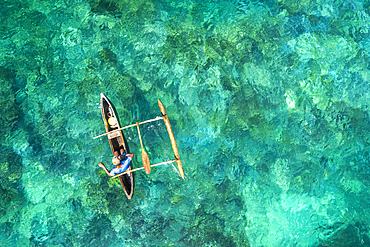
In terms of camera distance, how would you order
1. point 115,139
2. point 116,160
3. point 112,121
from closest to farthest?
1. point 116,160
2. point 112,121
3. point 115,139

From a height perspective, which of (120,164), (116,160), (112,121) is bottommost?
(120,164)

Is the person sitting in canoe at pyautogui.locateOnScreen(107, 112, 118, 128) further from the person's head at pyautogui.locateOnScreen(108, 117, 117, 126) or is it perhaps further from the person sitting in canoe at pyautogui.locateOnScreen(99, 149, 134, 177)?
the person sitting in canoe at pyautogui.locateOnScreen(99, 149, 134, 177)

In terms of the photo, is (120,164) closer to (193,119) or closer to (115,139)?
(115,139)

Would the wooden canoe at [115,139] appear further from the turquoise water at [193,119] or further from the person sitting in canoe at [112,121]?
the turquoise water at [193,119]

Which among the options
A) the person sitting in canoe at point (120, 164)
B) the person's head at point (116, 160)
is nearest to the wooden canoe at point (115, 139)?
the person sitting in canoe at point (120, 164)

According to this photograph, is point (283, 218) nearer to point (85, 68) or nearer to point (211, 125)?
point (211, 125)

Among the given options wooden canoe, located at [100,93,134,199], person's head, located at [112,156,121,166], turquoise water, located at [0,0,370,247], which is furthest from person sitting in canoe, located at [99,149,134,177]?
turquoise water, located at [0,0,370,247]

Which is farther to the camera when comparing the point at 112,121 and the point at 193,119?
the point at 193,119

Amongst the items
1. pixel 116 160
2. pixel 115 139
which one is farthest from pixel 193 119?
pixel 116 160
